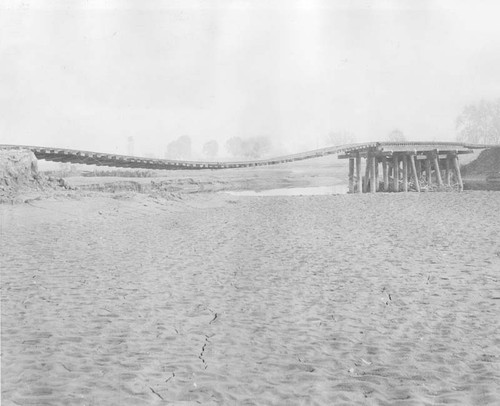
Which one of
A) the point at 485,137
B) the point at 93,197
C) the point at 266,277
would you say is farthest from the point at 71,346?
the point at 485,137

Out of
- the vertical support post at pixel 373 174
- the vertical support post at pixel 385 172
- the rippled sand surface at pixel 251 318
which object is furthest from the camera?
the vertical support post at pixel 385 172

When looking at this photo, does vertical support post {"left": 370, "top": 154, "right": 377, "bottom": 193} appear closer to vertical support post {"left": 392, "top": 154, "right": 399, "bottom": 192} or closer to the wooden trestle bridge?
the wooden trestle bridge

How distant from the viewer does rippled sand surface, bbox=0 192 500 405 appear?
12.2ft

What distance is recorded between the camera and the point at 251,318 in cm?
542

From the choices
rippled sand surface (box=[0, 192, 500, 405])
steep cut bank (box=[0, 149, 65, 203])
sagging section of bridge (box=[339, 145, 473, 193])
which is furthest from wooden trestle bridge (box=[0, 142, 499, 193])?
rippled sand surface (box=[0, 192, 500, 405])

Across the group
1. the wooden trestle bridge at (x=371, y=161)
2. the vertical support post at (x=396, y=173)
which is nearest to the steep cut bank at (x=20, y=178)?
the wooden trestle bridge at (x=371, y=161)

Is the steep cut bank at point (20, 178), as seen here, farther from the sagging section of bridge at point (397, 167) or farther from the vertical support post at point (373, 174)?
the sagging section of bridge at point (397, 167)

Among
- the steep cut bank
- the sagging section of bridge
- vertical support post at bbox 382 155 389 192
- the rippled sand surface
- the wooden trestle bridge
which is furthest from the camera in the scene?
vertical support post at bbox 382 155 389 192

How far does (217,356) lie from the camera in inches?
171

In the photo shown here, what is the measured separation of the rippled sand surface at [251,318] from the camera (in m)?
3.71

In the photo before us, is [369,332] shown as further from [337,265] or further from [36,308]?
[36,308]

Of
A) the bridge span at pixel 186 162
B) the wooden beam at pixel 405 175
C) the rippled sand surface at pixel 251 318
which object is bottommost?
the rippled sand surface at pixel 251 318

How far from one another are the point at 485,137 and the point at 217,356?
280 ft

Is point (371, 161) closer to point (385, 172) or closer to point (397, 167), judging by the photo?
point (385, 172)
